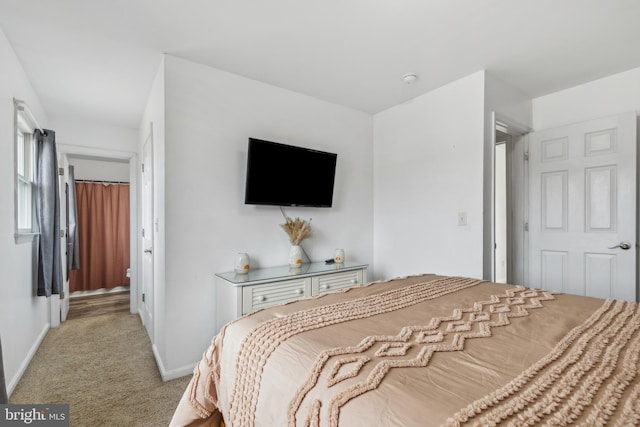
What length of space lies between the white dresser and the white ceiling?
65.5 inches

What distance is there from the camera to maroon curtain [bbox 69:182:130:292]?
478 cm

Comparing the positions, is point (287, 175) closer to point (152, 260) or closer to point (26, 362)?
point (152, 260)

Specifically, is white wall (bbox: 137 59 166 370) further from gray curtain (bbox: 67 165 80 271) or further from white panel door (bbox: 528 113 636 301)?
white panel door (bbox: 528 113 636 301)

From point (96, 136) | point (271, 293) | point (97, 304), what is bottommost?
point (97, 304)

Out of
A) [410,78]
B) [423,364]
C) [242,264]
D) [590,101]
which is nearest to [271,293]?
[242,264]

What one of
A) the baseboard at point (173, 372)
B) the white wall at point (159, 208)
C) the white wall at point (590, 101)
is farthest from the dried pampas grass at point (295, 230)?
the white wall at point (590, 101)

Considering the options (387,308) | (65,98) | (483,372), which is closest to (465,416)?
(483,372)

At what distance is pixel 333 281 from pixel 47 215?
259cm

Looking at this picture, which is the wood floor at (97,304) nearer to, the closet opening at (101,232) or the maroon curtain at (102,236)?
the closet opening at (101,232)

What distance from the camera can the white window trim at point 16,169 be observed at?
2.24 metres

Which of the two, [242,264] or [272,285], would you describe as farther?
[242,264]

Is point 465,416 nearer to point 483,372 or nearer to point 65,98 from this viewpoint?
point 483,372

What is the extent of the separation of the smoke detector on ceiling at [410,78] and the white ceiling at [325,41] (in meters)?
0.06

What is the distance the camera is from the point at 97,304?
427 centimetres
